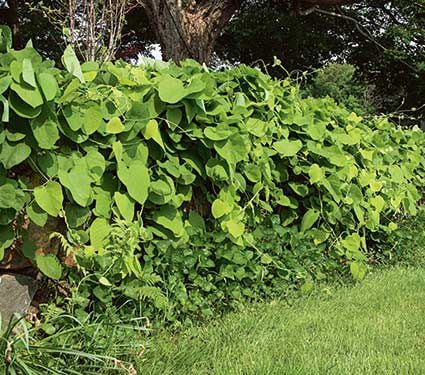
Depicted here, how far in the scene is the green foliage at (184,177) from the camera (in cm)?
196

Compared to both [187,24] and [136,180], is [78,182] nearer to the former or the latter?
[136,180]

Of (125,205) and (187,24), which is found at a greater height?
(187,24)

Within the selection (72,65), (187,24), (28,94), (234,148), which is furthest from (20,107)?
(187,24)

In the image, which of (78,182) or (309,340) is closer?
(78,182)

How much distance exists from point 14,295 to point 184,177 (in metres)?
0.84

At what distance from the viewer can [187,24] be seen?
6.57m

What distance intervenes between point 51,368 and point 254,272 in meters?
1.28

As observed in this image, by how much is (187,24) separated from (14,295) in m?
5.15

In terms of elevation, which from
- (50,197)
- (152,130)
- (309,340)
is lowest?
(309,340)

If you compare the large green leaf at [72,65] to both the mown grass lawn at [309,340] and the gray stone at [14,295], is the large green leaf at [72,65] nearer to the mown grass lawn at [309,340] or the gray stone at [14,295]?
the gray stone at [14,295]

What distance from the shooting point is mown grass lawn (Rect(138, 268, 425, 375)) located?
188 centimetres

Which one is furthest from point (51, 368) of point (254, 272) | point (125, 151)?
point (254, 272)

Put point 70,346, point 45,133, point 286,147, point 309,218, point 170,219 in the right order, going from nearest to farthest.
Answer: point 70,346 → point 45,133 → point 170,219 → point 286,147 → point 309,218

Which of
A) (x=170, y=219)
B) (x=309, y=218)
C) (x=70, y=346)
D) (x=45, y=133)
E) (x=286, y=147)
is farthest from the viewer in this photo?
(x=309, y=218)
